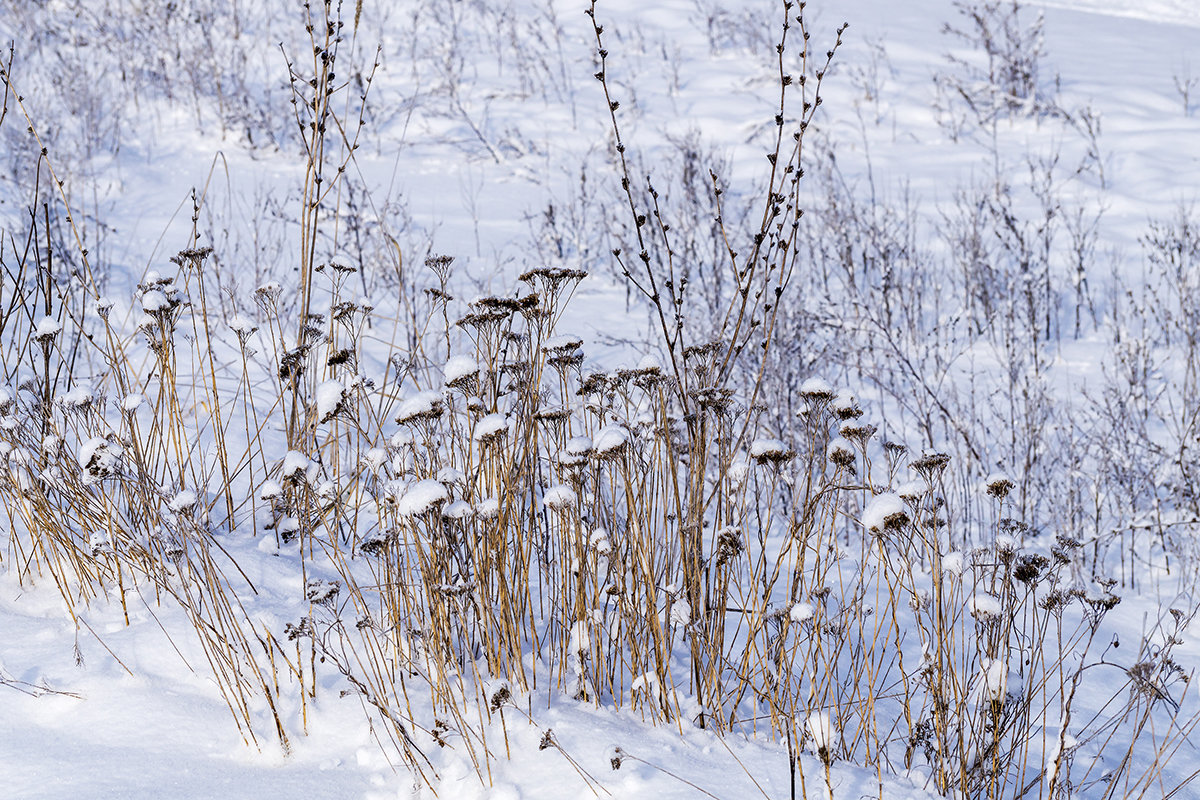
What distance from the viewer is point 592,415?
8.53 ft

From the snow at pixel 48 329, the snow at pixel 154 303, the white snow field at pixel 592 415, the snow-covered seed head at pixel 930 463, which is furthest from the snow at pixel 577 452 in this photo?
the snow at pixel 48 329

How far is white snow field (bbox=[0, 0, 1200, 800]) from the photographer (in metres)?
1.65

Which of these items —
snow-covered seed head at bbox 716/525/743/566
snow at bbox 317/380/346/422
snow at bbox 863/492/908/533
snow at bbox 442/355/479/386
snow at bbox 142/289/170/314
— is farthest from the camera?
snow at bbox 142/289/170/314

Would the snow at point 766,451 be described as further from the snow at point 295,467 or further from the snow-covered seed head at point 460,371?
the snow at point 295,467

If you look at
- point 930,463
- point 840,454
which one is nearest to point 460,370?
point 840,454

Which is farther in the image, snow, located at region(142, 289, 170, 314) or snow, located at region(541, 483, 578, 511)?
snow, located at region(142, 289, 170, 314)

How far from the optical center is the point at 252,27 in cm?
884

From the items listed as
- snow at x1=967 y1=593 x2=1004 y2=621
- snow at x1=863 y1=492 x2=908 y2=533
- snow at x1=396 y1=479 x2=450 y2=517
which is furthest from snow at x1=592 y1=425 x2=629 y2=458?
snow at x1=967 y1=593 x2=1004 y2=621

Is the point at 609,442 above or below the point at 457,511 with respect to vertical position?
above

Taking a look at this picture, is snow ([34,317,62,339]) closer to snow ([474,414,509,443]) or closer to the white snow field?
the white snow field

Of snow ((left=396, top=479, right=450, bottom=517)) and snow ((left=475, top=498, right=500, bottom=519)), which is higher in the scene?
snow ((left=396, top=479, right=450, bottom=517))

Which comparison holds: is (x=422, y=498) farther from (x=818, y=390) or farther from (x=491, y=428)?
(x=818, y=390)

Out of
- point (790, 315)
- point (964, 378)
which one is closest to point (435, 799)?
point (790, 315)

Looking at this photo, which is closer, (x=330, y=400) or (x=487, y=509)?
(x=330, y=400)
